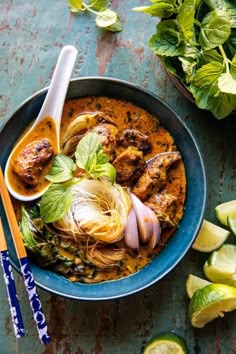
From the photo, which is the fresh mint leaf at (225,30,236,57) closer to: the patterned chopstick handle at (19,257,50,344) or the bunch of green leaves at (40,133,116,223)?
the bunch of green leaves at (40,133,116,223)

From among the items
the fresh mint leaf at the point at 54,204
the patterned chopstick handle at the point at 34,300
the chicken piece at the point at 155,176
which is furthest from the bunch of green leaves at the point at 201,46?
the patterned chopstick handle at the point at 34,300

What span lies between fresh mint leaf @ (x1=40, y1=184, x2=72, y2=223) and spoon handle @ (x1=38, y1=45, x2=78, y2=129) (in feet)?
1.03

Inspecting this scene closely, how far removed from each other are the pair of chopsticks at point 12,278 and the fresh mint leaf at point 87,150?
32 cm

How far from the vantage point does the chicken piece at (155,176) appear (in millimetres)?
2721

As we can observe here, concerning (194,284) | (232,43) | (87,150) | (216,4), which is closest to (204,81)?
(232,43)

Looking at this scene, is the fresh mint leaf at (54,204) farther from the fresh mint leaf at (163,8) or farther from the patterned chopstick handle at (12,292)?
the fresh mint leaf at (163,8)

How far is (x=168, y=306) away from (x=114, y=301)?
23 centimetres

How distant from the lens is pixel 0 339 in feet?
9.22

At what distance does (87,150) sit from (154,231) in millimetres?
437

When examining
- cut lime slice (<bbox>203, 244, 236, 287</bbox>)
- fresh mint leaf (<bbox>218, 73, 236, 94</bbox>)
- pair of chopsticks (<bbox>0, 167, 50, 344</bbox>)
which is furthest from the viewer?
cut lime slice (<bbox>203, 244, 236, 287</bbox>)

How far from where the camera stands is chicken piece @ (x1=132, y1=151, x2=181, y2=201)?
2721 millimetres

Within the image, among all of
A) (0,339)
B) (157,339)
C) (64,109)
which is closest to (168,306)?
(157,339)

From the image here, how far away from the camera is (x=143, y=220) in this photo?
2.67 m

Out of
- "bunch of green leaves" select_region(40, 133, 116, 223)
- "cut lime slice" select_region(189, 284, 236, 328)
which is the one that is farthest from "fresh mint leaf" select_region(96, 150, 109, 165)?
"cut lime slice" select_region(189, 284, 236, 328)
